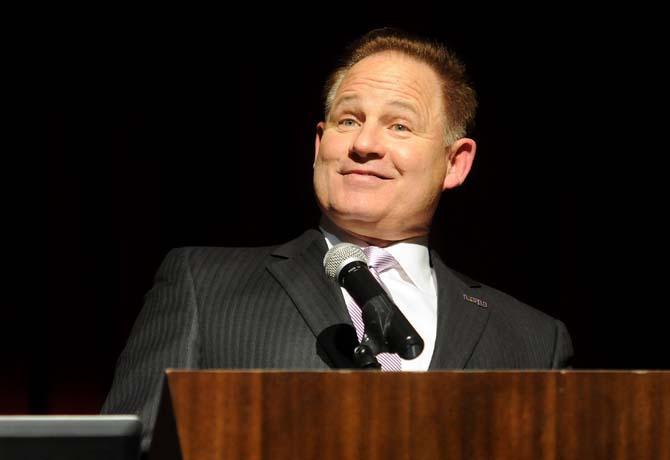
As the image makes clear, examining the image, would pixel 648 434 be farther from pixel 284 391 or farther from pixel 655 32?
pixel 655 32

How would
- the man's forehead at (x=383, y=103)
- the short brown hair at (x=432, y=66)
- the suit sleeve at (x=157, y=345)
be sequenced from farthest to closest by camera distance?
1. the short brown hair at (x=432, y=66)
2. the man's forehead at (x=383, y=103)
3. the suit sleeve at (x=157, y=345)

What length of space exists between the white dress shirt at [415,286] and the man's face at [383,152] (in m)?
0.03

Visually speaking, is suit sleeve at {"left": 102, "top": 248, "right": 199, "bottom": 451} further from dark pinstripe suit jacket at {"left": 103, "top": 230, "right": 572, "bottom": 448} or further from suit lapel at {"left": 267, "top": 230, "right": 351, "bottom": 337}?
suit lapel at {"left": 267, "top": 230, "right": 351, "bottom": 337}

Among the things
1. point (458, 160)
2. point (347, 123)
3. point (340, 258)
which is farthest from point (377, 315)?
point (458, 160)

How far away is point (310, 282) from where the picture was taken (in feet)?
5.46

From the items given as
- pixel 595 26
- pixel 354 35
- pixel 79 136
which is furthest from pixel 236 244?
pixel 595 26

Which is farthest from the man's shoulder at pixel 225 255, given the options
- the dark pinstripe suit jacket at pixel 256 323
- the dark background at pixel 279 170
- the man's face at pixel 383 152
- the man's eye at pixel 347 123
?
the dark background at pixel 279 170

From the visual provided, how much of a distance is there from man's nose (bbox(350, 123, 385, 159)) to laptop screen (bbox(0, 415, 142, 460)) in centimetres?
101

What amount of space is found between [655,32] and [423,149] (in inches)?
45.6

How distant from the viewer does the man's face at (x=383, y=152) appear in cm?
174

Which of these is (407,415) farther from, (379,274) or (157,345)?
(379,274)

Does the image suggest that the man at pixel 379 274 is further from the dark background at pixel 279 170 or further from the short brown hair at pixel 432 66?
the dark background at pixel 279 170

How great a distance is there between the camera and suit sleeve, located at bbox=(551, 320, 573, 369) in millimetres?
1868

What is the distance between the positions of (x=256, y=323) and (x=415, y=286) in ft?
1.14
